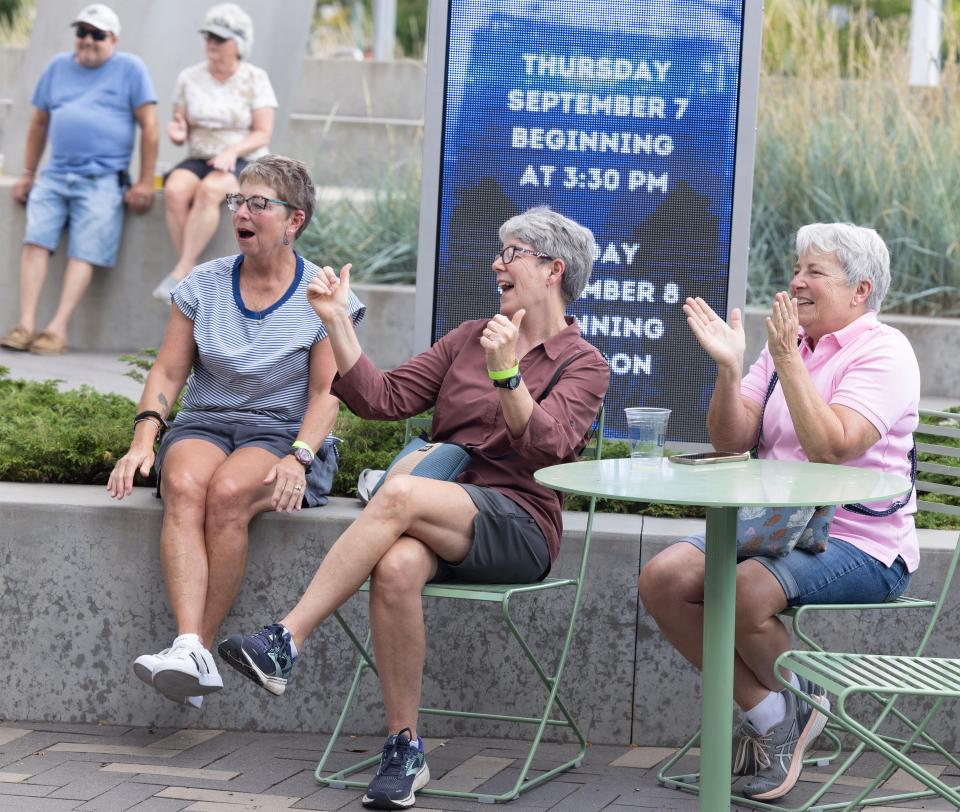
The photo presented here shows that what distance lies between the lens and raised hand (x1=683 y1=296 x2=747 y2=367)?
3961mm

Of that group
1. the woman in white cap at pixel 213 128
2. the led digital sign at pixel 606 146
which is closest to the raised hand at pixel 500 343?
the led digital sign at pixel 606 146

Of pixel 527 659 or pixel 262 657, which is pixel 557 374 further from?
pixel 262 657

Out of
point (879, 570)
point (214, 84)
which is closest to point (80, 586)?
point (879, 570)

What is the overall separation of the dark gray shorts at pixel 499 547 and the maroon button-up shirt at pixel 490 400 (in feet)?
0.20

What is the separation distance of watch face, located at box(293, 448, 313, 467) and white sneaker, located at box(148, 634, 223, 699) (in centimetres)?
60

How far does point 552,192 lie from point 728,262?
664 millimetres

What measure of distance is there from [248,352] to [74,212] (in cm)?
454

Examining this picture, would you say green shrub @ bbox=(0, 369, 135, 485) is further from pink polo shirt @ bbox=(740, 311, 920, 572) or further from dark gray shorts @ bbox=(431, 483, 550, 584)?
pink polo shirt @ bbox=(740, 311, 920, 572)

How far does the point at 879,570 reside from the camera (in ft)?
13.3

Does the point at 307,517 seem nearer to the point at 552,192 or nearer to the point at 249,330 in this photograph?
the point at 249,330

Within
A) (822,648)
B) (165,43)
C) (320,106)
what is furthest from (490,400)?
(320,106)

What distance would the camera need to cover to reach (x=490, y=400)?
14.4 ft

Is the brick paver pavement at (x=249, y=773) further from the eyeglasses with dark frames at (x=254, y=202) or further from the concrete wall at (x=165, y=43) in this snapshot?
the concrete wall at (x=165, y=43)

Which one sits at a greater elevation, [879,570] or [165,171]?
[165,171]
